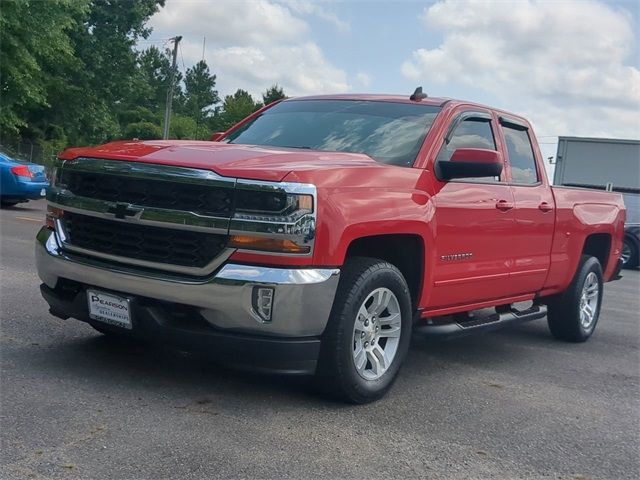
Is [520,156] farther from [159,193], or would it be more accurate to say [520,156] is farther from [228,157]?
[159,193]

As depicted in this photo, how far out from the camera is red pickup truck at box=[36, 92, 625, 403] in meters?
4.06

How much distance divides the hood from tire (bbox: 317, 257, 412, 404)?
65 cm

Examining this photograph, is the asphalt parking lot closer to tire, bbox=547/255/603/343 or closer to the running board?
the running board

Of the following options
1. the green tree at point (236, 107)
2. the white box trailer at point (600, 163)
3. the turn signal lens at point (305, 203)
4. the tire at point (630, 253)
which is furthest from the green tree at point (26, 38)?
the green tree at point (236, 107)

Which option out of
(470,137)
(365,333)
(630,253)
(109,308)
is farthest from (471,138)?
(630,253)

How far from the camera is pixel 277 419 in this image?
13.7 ft

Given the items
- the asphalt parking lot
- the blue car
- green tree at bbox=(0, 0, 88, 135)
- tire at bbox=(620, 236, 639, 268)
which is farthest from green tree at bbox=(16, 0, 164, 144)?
the asphalt parking lot

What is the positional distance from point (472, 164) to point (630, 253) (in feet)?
45.8

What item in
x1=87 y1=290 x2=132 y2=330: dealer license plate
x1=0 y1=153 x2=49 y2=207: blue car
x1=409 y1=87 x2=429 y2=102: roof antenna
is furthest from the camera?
x1=0 y1=153 x2=49 y2=207: blue car

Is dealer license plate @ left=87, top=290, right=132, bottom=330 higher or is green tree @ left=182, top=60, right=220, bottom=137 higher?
green tree @ left=182, top=60, right=220, bottom=137

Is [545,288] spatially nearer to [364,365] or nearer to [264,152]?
[364,365]

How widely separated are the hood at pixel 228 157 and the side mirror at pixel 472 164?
56 cm

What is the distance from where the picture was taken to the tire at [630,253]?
17.5 meters

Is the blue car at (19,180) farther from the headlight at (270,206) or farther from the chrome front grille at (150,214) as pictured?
the headlight at (270,206)
